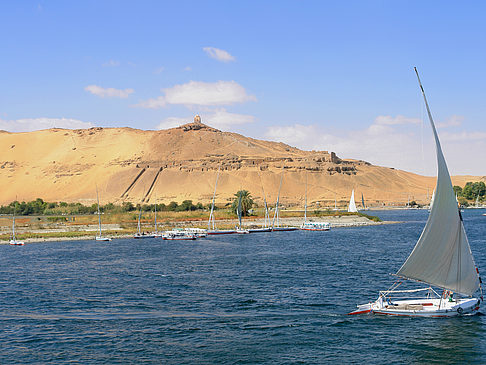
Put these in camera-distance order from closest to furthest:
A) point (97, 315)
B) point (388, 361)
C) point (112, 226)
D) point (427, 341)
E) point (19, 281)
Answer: point (388, 361) → point (427, 341) → point (97, 315) → point (19, 281) → point (112, 226)

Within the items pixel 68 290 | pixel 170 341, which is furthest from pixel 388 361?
pixel 68 290

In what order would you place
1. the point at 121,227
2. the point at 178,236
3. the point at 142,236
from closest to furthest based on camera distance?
the point at 178,236 → the point at 142,236 → the point at 121,227

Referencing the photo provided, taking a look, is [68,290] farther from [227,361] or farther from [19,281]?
[227,361]

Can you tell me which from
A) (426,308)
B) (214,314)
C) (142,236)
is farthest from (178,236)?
(426,308)

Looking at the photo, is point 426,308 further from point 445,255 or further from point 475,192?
point 475,192

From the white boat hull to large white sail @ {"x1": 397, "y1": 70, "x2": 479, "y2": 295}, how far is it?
42.5 inches

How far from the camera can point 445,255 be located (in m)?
27.5

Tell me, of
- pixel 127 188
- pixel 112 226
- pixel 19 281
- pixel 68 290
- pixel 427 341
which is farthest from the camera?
pixel 127 188

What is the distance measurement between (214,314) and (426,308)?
11116mm

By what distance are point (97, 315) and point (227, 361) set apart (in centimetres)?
1044

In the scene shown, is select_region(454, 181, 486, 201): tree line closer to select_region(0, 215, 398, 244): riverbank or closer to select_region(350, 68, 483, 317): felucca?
select_region(0, 215, 398, 244): riverbank

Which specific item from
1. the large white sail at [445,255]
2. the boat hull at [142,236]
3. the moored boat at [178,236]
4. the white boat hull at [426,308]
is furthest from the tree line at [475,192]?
the large white sail at [445,255]

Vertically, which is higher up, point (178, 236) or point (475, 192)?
point (475, 192)

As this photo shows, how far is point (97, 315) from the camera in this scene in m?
30.9
